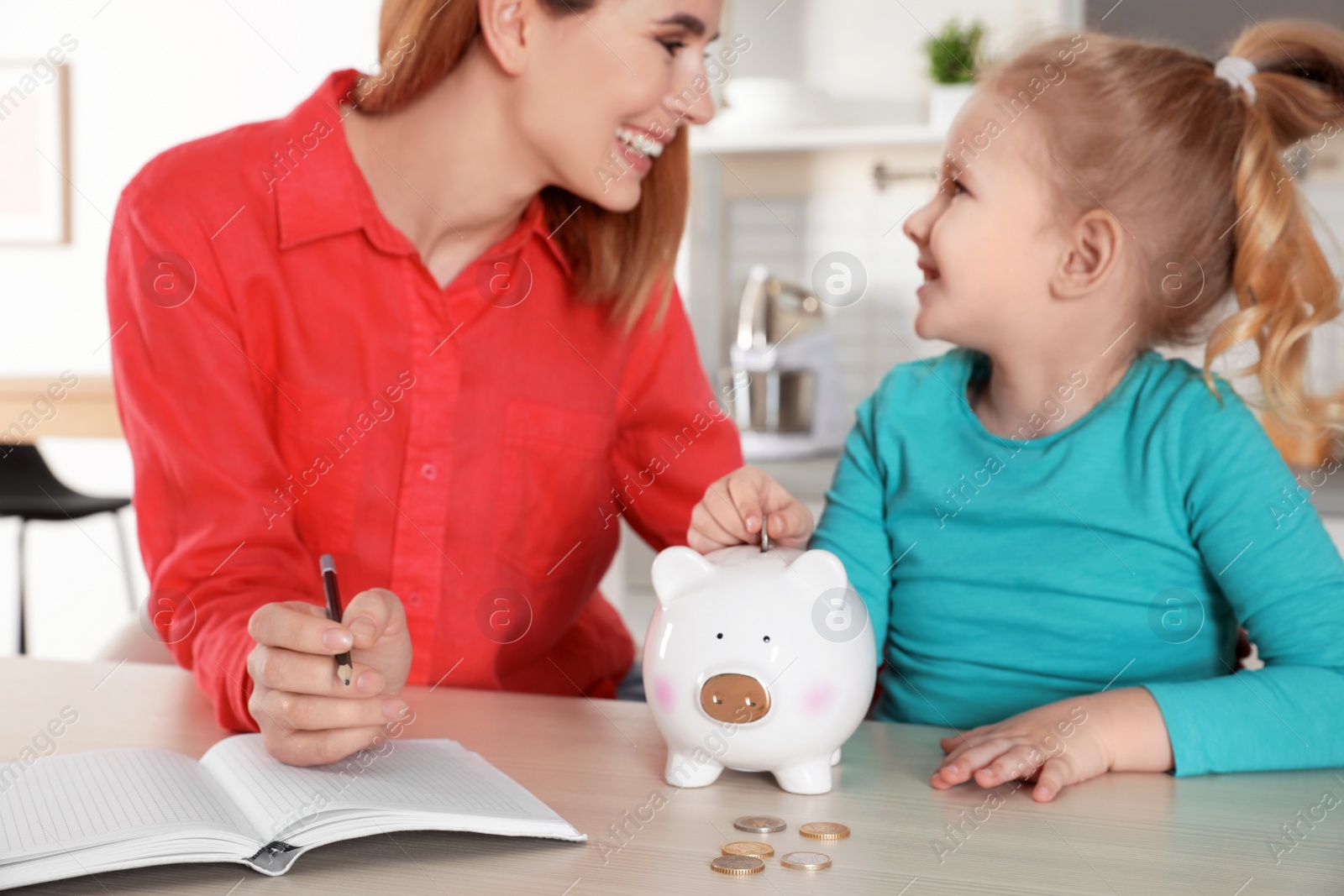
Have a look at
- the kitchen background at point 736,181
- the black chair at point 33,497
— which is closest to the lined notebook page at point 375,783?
the kitchen background at point 736,181

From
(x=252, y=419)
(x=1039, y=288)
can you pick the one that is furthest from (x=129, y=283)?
(x=1039, y=288)

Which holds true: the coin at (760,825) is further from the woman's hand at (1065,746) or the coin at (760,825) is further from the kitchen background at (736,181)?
the kitchen background at (736,181)

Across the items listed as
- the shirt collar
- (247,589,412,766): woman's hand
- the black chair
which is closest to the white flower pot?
the shirt collar

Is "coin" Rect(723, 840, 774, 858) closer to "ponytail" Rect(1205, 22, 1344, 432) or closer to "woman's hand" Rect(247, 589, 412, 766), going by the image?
"woman's hand" Rect(247, 589, 412, 766)

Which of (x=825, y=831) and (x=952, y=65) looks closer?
(x=825, y=831)

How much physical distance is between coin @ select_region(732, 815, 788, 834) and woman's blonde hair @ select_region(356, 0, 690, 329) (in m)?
0.70

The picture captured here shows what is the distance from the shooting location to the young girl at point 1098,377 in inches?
39.5

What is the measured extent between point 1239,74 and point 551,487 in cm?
76

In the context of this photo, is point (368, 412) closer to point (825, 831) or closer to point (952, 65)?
point (825, 831)

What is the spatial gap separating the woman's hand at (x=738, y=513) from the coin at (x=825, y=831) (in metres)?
0.24

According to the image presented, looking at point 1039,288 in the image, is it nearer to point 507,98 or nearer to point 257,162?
point 507,98

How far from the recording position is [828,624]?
2.47ft

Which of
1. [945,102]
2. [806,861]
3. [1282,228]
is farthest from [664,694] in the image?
[945,102]

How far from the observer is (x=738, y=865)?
64 centimetres
